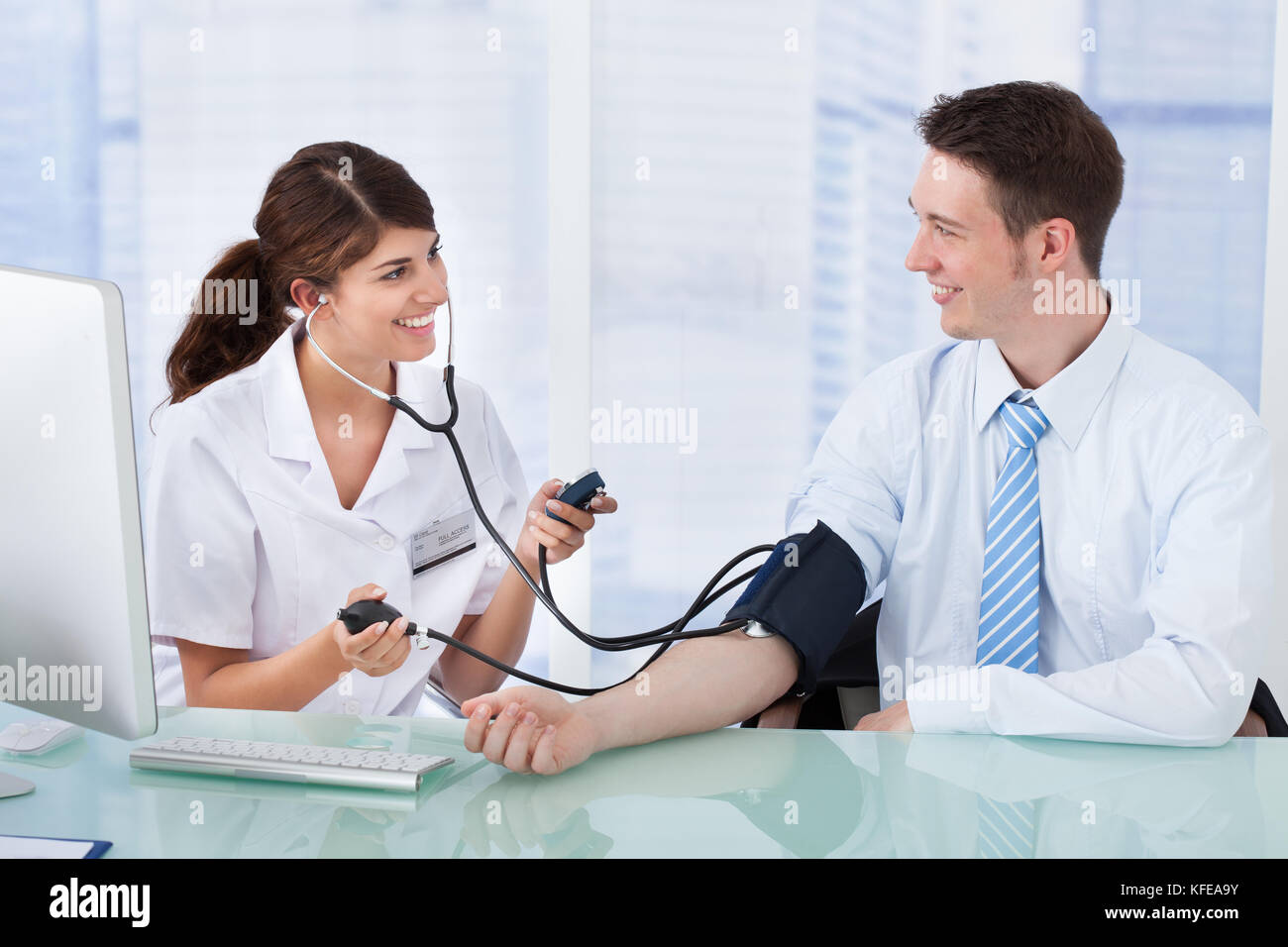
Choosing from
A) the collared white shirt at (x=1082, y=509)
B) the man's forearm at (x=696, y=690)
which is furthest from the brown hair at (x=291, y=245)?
the man's forearm at (x=696, y=690)

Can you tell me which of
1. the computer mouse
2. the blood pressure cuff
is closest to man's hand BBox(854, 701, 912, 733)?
the blood pressure cuff

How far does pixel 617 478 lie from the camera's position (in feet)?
7.32

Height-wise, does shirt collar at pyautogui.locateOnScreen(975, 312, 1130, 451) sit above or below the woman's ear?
below

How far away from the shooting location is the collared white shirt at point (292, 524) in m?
1.50

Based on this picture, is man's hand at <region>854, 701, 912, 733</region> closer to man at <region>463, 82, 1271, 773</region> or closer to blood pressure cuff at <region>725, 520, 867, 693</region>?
man at <region>463, 82, 1271, 773</region>

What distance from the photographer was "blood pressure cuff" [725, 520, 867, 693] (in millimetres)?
1172

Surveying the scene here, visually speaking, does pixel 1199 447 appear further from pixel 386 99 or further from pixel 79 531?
pixel 386 99

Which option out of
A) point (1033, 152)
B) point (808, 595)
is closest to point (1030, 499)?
point (808, 595)

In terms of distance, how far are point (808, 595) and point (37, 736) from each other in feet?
2.68

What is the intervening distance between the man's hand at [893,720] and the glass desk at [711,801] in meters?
0.07

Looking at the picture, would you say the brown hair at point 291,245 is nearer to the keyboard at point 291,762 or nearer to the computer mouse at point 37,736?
the computer mouse at point 37,736

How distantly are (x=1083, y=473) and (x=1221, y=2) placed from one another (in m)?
1.33

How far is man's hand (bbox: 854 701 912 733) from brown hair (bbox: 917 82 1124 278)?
82 cm
